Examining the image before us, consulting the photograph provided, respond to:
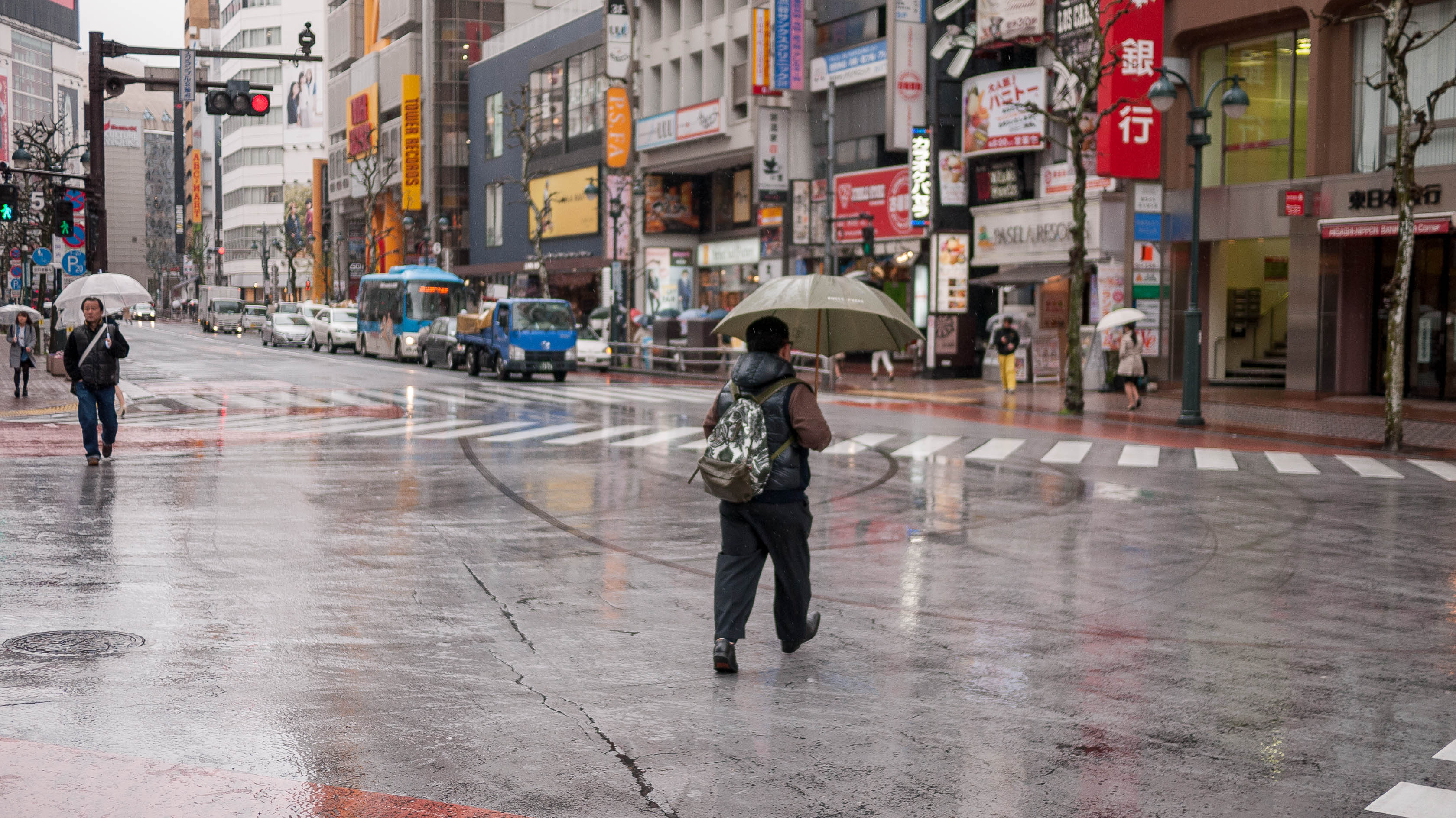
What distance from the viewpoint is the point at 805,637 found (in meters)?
7.61

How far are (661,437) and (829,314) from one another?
1255 centimetres

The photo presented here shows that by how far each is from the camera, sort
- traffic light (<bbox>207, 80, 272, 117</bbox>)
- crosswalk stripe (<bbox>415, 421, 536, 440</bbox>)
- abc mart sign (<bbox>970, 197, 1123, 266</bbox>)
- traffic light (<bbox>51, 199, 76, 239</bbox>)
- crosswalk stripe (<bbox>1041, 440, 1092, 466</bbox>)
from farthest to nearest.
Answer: abc mart sign (<bbox>970, 197, 1123, 266</bbox>)
traffic light (<bbox>51, 199, 76, 239</bbox>)
traffic light (<bbox>207, 80, 272, 117</bbox>)
crosswalk stripe (<bbox>415, 421, 536, 440</bbox>)
crosswalk stripe (<bbox>1041, 440, 1092, 466</bbox>)

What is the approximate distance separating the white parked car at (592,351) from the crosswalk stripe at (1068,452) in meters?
22.9

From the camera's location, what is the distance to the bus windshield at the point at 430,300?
4844 centimetres

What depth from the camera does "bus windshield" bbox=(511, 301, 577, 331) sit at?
118 feet

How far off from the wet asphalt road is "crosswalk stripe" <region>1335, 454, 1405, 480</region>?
971 mm

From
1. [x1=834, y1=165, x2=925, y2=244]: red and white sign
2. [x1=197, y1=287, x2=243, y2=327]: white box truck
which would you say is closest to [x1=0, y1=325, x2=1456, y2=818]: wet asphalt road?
[x1=834, y1=165, x2=925, y2=244]: red and white sign

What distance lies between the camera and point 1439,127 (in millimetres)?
28281

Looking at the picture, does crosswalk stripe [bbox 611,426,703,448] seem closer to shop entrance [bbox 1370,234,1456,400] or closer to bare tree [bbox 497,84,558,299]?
shop entrance [bbox 1370,234,1456,400]

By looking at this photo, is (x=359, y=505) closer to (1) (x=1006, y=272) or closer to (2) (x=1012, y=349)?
(2) (x=1012, y=349)

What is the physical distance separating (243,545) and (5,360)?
36878mm

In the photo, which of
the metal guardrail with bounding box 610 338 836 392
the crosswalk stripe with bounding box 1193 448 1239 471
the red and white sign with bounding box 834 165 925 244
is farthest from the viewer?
the red and white sign with bounding box 834 165 925 244

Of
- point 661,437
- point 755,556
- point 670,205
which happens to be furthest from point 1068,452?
point 670,205

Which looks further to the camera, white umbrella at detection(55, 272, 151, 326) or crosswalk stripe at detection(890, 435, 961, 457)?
white umbrella at detection(55, 272, 151, 326)
